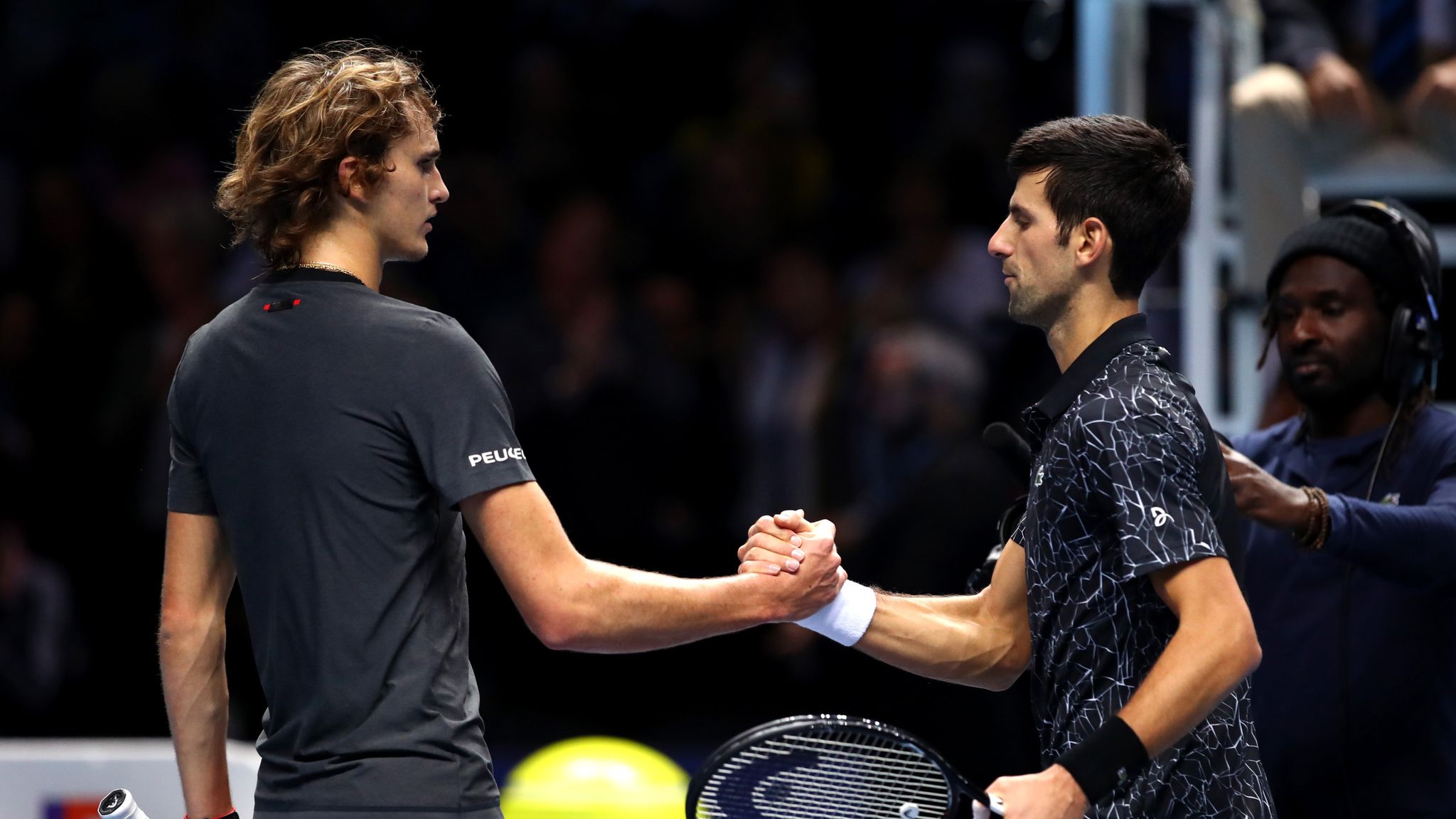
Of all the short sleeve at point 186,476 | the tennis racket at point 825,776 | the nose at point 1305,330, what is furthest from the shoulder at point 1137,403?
the short sleeve at point 186,476

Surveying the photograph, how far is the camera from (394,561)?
96.7 inches

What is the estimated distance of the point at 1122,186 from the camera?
267 cm

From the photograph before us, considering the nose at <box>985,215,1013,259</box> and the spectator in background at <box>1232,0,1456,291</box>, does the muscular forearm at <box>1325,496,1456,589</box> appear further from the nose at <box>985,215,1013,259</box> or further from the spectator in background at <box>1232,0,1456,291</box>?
the spectator in background at <box>1232,0,1456,291</box>

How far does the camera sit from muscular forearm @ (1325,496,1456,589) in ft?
9.93

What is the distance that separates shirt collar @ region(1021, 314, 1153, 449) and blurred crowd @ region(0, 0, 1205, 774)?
323 cm

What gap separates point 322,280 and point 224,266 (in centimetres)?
564

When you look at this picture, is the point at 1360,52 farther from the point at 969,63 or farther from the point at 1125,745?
the point at 1125,745

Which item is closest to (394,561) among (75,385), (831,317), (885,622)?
(885,622)

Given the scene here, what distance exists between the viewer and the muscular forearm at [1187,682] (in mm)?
2338

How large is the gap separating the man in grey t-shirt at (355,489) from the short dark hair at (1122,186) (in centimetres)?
92

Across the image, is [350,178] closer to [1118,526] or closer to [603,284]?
[1118,526]

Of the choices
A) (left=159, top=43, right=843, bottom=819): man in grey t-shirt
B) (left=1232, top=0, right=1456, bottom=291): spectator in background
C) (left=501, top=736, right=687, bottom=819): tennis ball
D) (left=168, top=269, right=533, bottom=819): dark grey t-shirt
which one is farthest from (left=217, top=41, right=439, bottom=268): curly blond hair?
(left=1232, top=0, right=1456, bottom=291): spectator in background

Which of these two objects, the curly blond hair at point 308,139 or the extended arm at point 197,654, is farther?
the extended arm at point 197,654

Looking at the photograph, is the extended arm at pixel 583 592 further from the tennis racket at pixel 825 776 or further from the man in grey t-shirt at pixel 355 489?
the tennis racket at pixel 825 776
